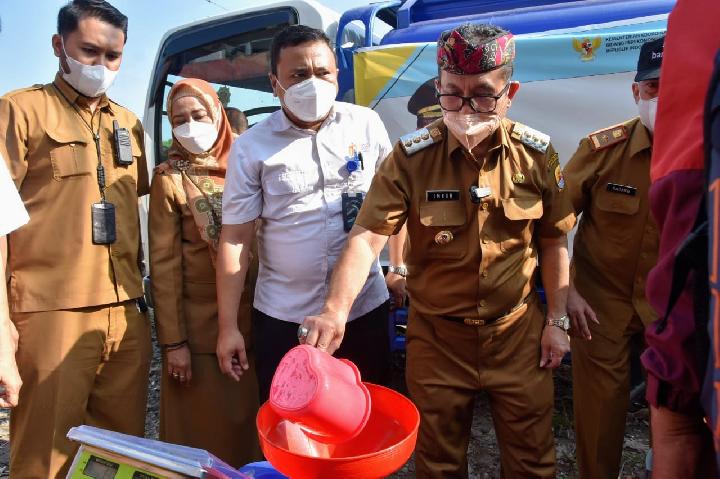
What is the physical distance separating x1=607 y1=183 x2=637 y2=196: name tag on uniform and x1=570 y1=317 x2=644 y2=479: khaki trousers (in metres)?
0.48

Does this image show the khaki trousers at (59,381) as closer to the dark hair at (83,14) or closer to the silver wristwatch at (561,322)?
the dark hair at (83,14)

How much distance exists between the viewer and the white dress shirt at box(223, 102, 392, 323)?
6.41 feet

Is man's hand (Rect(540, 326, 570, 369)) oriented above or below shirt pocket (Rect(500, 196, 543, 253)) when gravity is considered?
below

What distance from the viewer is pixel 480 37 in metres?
1.62

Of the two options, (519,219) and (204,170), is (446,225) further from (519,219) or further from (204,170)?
(204,170)

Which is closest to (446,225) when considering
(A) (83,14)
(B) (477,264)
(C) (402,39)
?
(B) (477,264)

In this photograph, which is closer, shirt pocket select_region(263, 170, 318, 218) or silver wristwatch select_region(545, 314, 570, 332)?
silver wristwatch select_region(545, 314, 570, 332)

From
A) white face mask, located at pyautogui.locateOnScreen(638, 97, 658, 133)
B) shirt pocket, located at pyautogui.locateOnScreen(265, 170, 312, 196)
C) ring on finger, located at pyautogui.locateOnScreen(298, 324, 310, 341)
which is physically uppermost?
white face mask, located at pyautogui.locateOnScreen(638, 97, 658, 133)

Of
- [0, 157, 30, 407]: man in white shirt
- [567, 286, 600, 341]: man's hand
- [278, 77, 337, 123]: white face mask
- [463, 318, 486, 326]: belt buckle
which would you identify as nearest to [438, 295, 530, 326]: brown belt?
[463, 318, 486, 326]: belt buckle

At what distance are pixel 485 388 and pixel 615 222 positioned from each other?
33.1 inches

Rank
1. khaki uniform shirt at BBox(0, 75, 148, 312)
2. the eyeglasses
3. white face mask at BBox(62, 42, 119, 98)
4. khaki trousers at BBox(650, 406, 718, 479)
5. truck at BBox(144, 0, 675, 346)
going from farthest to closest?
truck at BBox(144, 0, 675, 346) < white face mask at BBox(62, 42, 119, 98) < khaki uniform shirt at BBox(0, 75, 148, 312) < the eyeglasses < khaki trousers at BBox(650, 406, 718, 479)

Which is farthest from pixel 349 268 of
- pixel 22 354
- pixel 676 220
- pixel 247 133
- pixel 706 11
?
pixel 22 354

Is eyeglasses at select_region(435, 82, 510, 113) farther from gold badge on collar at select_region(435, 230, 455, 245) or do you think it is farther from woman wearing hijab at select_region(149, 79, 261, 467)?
woman wearing hijab at select_region(149, 79, 261, 467)

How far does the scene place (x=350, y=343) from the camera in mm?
2039
